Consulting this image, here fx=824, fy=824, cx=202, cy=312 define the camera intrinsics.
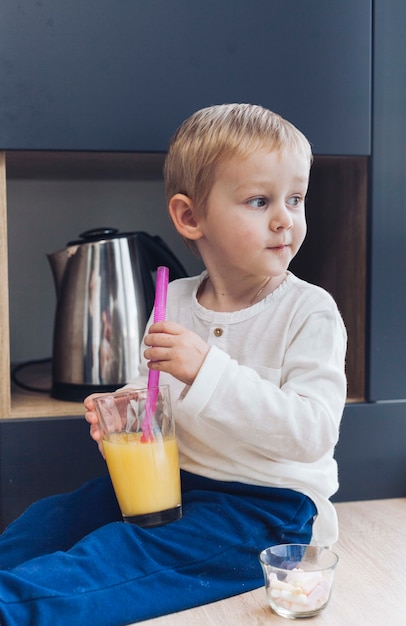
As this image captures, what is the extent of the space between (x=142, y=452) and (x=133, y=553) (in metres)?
0.11

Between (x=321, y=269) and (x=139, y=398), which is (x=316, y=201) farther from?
(x=139, y=398)

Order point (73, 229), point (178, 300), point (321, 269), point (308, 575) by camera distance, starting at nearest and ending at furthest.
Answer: point (308, 575) < point (178, 300) < point (321, 269) < point (73, 229)

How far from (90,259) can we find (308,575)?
1.95 ft

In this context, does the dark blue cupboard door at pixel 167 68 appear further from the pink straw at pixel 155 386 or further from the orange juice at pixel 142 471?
the orange juice at pixel 142 471

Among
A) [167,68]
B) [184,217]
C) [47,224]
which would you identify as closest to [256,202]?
[184,217]

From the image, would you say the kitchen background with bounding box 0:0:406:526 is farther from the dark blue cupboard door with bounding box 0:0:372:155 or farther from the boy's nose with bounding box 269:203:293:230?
the boy's nose with bounding box 269:203:293:230

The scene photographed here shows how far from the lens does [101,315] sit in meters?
1.24

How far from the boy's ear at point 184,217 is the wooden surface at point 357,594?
418 millimetres

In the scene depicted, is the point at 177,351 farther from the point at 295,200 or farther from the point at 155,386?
the point at 295,200

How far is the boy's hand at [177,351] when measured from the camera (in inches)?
33.6

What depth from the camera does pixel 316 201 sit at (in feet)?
4.61

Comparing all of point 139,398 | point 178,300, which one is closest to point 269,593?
point 139,398

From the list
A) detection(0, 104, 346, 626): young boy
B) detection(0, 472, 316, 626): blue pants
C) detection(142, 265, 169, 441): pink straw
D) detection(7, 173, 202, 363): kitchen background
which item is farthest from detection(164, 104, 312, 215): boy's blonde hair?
detection(7, 173, 202, 363): kitchen background

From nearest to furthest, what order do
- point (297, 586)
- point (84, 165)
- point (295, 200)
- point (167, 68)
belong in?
point (297, 586) → point (295, 200) → point (167, 68) → point (84, 165)
